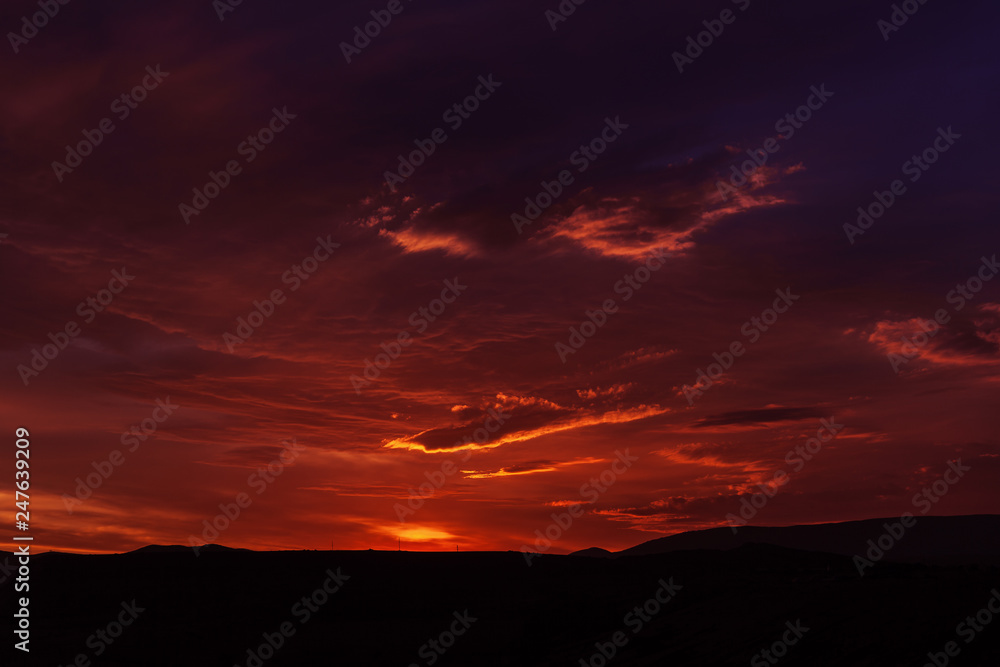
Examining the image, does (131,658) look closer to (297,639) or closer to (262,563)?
(297,639)

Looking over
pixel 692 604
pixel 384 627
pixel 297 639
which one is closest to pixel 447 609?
pixel 384 627

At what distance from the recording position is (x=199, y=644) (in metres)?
30.9

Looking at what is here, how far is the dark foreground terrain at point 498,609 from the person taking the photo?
2159cm

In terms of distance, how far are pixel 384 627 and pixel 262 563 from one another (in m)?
13.6

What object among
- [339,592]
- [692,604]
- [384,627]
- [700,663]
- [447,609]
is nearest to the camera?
[700,663]

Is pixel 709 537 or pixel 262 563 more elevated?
pixel 262 563
